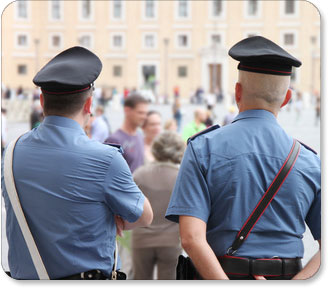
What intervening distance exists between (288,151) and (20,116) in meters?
21.7

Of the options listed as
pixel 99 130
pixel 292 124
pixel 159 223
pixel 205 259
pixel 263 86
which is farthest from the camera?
pixel 292 124

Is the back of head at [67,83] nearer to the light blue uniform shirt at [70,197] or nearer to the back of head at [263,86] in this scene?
the light blue uniform shirt at [70,197]

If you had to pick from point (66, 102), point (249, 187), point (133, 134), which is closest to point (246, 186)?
point (249, 187)

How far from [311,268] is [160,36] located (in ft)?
141

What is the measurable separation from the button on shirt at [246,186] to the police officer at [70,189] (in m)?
0.24

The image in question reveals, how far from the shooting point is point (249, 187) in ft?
6.59

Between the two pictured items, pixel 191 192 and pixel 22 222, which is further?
pixel 22 222

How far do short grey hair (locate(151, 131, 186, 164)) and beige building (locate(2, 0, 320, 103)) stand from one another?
36189 mm

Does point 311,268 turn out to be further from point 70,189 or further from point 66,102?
point 66,102

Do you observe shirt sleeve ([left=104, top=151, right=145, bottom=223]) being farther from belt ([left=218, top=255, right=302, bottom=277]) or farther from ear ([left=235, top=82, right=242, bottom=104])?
ear ([left=235, top=82, right=242, bottom=104])

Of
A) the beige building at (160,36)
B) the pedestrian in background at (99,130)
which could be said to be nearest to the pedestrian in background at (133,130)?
the pedestrian in background at (99,130)

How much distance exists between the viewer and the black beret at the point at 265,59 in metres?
2.07

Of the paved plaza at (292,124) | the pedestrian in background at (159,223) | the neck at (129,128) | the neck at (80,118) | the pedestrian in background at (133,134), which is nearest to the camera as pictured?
the neck at (80,118)

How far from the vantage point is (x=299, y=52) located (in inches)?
1638
